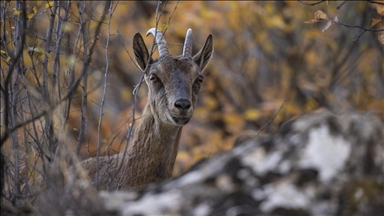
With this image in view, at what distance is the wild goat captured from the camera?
7.45 meters

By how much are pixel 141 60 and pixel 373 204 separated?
510 cm

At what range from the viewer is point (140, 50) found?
8.34 metres

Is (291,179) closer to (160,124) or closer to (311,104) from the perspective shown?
(160,124)

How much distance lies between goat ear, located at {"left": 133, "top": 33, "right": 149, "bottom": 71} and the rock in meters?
4.21

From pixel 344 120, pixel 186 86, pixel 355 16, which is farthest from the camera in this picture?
pixel 355 16

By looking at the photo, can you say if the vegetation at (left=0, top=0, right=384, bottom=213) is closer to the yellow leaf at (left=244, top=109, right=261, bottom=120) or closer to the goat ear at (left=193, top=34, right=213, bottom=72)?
the yellow leaf at (left=244, top=109, right=261, bottom=120)

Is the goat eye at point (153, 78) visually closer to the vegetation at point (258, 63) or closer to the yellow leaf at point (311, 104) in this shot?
the vegetation at point (258, 63)

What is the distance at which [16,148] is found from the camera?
5.50 meters

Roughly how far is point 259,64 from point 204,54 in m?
9.28

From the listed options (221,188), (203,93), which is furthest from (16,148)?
(203,93)

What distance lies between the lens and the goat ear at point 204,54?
8.65 m

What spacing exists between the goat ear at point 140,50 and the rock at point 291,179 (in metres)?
4.21

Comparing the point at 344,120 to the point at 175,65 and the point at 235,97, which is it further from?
the point at 235,97

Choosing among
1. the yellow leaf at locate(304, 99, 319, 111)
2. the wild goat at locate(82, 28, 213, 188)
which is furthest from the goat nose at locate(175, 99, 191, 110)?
the yellow leaf at locate(304, 99, 319, 111)
